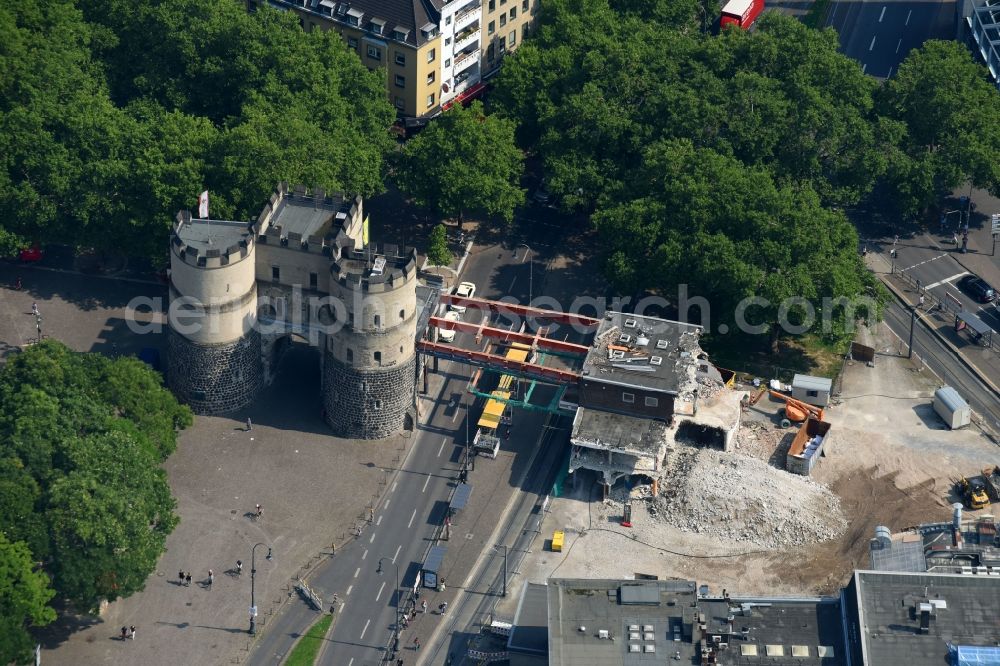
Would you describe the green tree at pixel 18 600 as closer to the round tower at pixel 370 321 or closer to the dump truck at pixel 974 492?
the round tower at pixel 370 321

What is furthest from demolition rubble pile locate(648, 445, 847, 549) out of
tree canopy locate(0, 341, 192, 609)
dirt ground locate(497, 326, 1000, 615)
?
tree canopy locate(0, 341, 192, 609)

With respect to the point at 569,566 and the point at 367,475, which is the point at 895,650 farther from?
the point at 367,475

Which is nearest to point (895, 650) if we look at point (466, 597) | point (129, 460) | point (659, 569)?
point (659, 569)

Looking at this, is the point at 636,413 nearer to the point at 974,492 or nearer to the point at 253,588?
the point at 974,492

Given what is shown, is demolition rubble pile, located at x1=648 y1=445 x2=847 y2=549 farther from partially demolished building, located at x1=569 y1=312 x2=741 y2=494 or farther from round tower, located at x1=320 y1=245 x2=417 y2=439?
round tower, located at x1=320 y1=245 x2=417 y2=439

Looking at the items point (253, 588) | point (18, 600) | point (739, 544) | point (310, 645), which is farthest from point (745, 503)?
point (18, 600)

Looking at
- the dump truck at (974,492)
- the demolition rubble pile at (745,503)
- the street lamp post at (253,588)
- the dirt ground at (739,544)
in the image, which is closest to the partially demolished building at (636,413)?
Answer: the demolition rubble pile at (745,503)
